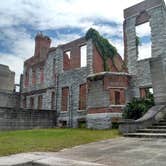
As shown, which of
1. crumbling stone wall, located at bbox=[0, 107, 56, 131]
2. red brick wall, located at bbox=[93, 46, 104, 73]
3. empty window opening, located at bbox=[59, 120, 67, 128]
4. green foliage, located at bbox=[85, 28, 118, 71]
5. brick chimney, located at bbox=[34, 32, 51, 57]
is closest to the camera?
crumbling stone wall, located at bbox=[0, 107, 56, 131]

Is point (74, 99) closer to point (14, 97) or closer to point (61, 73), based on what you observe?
point (61, 73)

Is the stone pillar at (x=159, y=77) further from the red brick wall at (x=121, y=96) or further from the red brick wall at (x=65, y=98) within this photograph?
the red brick wall at (x=65, y=98)

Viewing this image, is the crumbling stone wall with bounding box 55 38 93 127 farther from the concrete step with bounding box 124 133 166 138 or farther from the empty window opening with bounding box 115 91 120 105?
the concrete step with bounding box 124 133 166 138

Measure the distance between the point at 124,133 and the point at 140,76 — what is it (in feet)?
26.0

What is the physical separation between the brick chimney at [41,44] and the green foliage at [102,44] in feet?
29.7

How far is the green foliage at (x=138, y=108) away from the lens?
1479 centimetres

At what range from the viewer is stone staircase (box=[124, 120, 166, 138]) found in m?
9.24

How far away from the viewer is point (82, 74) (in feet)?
71.4

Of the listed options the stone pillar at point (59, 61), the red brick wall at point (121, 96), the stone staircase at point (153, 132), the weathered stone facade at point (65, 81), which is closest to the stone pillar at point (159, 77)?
the red brick wall at point (121, 96)

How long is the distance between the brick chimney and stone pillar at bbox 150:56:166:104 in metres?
16.4

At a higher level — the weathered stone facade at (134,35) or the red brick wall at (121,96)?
the weathered stone facade at (134,35)

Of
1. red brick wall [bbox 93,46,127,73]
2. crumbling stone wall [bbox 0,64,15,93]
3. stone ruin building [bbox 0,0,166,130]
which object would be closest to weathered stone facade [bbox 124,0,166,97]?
stone ruin building [bbox 0,0,166,130]

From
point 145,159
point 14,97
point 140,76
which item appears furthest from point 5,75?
point 145,159

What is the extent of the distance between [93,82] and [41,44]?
46.1ft
